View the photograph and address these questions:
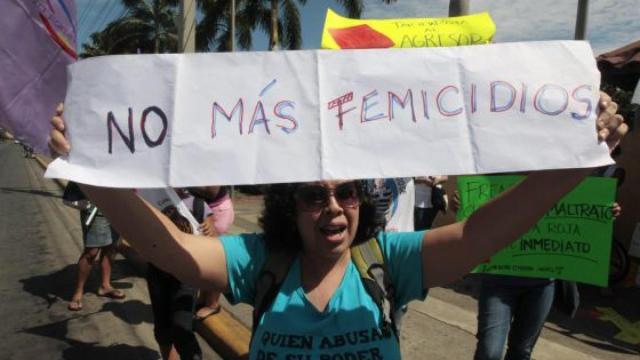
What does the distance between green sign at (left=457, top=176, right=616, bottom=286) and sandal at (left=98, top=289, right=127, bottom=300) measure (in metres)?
4.21

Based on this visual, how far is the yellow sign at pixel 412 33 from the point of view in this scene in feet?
10.6

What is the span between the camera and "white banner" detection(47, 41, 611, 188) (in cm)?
155

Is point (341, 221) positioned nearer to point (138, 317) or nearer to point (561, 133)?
point (561, 133)

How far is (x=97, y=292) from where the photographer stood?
5.96 meters

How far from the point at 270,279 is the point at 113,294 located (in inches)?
183

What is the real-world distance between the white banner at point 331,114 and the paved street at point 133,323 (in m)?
2.83

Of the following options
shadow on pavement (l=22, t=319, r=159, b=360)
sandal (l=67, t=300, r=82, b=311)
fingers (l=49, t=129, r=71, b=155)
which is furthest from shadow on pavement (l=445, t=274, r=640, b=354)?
fingers (l=49, t=129, r=71, b=155)

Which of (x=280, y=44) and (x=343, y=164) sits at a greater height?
(x=280, y=44)

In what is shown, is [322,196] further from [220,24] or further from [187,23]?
[220,24]

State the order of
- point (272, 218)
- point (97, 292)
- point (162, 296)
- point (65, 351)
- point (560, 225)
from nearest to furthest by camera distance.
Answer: point (272, 218)
point (560, 225)
point (162, 296)
point (65, 351)
point (97, 292)

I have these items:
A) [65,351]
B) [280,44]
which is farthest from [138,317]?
[280,44]

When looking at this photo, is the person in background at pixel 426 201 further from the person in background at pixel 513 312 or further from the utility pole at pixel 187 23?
the utility pole at pixel 187 23

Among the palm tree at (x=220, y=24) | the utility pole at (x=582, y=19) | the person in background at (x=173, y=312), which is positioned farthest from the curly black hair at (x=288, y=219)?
→ the palm tree at (x=220, y=24)

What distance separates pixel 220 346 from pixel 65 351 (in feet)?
4.17
